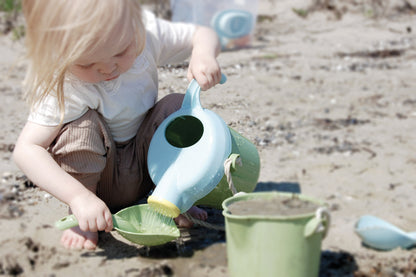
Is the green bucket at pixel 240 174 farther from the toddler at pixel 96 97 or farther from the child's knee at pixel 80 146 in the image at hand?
the child's knee at pixel 80 146

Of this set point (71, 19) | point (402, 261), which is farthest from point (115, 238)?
point (402, 261)

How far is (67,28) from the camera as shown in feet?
4.03

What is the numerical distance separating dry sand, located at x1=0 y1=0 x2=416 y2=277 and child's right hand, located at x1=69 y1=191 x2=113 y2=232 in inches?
4.3

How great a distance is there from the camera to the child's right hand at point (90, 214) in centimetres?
130

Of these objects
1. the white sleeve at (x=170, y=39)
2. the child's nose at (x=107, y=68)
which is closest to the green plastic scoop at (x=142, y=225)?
the child's nose at (x=107, y=68)

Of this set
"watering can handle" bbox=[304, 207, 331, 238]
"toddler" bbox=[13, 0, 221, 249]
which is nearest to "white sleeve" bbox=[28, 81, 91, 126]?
"toddler" bbox=[13, 0, 221, 249]

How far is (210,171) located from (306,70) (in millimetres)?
2301

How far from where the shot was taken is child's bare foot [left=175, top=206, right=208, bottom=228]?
5.06ft

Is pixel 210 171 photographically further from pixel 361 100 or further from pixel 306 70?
pixel 306 70

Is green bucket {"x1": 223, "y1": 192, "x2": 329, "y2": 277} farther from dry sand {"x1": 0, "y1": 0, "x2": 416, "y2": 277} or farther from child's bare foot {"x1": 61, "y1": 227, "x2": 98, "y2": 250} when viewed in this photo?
child's bare foot {"x1": 61, "y1": 227, "x2": 98, "y2": 250}

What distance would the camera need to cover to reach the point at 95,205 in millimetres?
1315

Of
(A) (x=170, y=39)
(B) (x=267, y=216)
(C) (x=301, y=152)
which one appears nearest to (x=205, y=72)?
(A) (x=170, y=39)

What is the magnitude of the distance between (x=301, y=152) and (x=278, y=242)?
3.80ft

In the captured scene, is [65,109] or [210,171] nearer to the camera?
[210,171]
